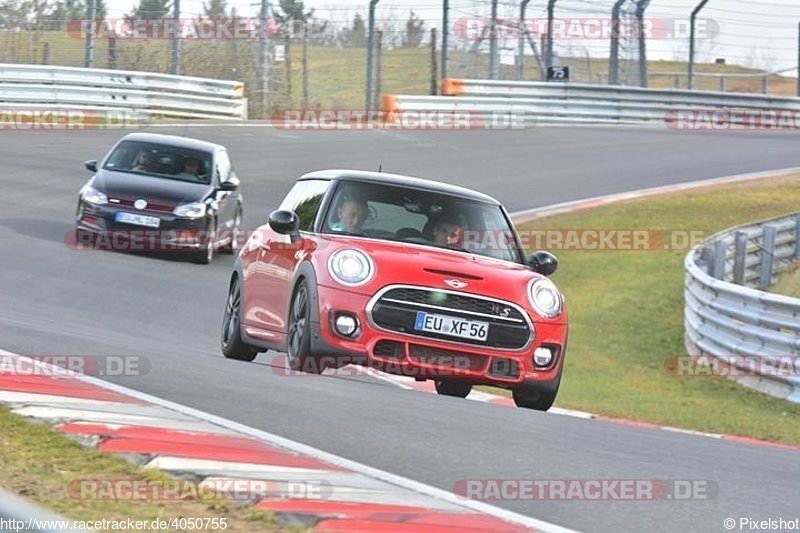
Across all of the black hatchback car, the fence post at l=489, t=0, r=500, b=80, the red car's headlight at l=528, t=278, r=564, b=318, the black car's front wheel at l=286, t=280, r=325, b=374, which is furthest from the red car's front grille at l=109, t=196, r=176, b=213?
the fence post at l=489, t=0, r=500, b=80

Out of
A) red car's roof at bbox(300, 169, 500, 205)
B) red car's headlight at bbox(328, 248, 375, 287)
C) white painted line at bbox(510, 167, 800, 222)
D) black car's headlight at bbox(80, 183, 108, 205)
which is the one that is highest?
red car's roof at bbox(300, 169, 500, 205)

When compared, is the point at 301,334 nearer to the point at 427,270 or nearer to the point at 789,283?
the point at 427,270

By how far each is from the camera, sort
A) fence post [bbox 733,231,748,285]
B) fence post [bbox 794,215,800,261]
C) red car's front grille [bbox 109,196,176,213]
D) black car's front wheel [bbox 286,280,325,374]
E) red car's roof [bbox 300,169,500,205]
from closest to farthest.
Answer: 1. black car's front wheel [bbox 286,280,325,374]
2. red car's roof [bbox 300,169,500,205]
3. red car's front grille [bbox 109,196,176,213]
4. fence post [bbox 733,231,748,285]
5. fence post [bbox 794,215,800,261]

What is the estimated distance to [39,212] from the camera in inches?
758

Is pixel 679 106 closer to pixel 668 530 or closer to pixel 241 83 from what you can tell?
pixel 241 83

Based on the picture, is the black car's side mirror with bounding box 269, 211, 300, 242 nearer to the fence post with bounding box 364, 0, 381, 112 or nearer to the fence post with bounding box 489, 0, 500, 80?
the fence post with bounding box 364, 0, 381, 112

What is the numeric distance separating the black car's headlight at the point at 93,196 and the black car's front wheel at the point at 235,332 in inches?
248

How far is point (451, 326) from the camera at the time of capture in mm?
8133

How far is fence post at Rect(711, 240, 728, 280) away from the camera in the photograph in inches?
677

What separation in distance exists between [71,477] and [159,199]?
11.1 metres

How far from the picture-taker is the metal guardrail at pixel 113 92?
28.5 meters

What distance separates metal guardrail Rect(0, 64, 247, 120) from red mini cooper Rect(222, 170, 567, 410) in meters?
20.5

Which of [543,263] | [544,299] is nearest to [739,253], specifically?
[543,263]

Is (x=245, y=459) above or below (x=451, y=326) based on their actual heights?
below
